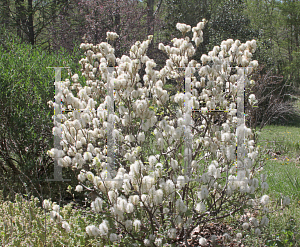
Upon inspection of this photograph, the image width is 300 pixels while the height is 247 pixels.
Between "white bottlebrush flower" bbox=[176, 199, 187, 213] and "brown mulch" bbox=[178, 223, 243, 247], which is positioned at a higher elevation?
"white bottlebrush flower" bbox=[176, 199, 187, 213]

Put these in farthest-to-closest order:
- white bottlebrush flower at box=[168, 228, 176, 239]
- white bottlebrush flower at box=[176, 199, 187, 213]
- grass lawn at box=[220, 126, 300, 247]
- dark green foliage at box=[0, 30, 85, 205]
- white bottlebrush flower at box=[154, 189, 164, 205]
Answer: dark green foliage at box=[0, 30, 85, 205]
grass lawn at box=[220, 126, 300, 247]
white bottlebrush flower at box=[168, 228, 176, 239]
white bottlebrush flower at box=[176, 199, 187, 213]
white bottlebrush flower at box=[154, 189, 164, 205]

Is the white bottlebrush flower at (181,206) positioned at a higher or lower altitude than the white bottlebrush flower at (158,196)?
lower

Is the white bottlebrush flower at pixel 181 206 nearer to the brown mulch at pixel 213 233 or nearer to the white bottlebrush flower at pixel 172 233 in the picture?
the white bottlebrush flower at pixel 172 233

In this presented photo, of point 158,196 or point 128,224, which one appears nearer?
point 158,196

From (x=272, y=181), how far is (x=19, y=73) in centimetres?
383

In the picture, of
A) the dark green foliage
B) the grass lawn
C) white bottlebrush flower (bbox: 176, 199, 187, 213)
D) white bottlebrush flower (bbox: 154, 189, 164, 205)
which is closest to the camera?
white bottlebrush flower (bbox: 154, 189, 164, 205)

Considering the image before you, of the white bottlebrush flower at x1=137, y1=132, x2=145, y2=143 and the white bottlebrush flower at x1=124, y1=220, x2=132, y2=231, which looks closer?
the white bottlebrush flower at x1=124, y1=220, x2=132, y2=231

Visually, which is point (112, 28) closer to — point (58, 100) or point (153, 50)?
point (153, 50)

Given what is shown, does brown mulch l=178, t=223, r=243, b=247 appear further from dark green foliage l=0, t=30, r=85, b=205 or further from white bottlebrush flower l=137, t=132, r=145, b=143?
dark green foliage l=0, t=30, r=85, b=205

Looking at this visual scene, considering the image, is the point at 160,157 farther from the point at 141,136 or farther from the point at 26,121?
the point at 26,121

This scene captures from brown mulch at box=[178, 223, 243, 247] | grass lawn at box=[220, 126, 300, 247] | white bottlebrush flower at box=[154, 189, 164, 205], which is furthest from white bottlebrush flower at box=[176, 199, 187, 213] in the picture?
grass lawn at box=[220, 126, 300, 247]

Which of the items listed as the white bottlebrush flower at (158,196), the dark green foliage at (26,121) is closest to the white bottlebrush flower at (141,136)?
the white bottlebrush flower at (158,196)

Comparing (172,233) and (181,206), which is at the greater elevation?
(181,206)

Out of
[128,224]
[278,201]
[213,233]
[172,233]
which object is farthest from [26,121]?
[278,201]
